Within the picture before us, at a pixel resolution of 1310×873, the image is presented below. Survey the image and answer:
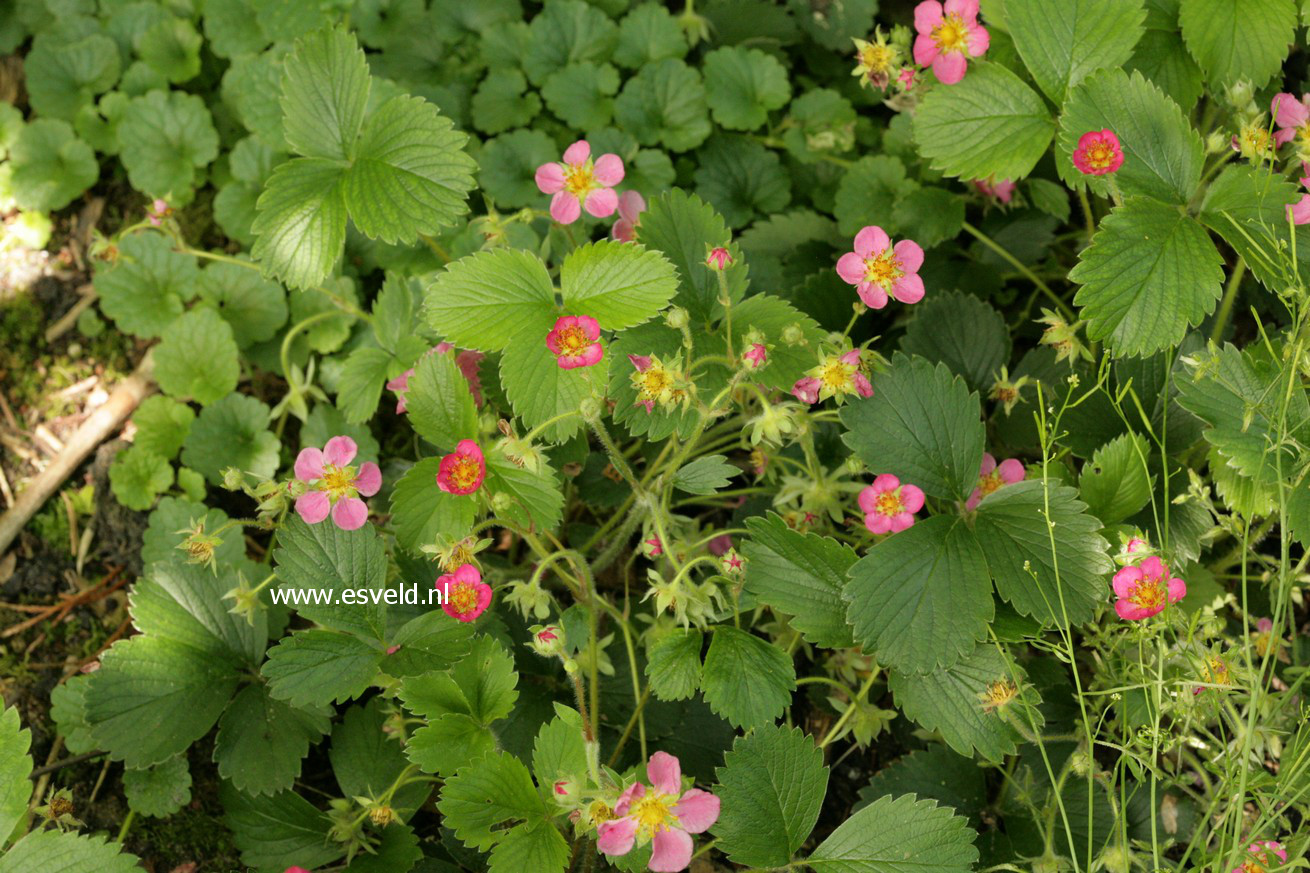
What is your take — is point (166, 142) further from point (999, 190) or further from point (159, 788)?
point (999, 190)

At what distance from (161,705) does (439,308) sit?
90 cm

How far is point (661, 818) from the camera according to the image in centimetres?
148

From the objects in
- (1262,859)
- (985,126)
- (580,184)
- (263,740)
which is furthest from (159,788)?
(985,126)

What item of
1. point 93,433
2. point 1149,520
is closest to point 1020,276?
point 1149,520

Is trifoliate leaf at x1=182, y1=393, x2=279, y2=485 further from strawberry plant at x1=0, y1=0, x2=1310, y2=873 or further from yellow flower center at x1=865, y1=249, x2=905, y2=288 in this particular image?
yellow flower center at x1=865, y1=249, x2=905, y2=288

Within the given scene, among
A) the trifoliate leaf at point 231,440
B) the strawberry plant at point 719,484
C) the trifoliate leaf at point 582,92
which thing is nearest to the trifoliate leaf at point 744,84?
the strawberry plant at point 719,484

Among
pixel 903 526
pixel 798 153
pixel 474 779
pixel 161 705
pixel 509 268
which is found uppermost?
pixel 509 268

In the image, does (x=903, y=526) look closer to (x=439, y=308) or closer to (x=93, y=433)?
(x=439, y=308)

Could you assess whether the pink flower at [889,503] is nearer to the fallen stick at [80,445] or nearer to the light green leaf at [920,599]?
the light green leaf at [920,599]

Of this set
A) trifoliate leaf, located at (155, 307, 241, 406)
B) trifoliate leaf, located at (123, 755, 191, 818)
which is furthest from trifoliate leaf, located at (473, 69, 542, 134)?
trifoliate leaf, located at (123, 755, 191, 818)

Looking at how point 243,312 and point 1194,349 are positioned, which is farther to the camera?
point 243,312

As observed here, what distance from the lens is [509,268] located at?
1815mm

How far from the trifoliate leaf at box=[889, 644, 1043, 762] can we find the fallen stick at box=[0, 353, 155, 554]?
1923mm

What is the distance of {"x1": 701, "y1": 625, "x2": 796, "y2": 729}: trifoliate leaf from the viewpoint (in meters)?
1.70
